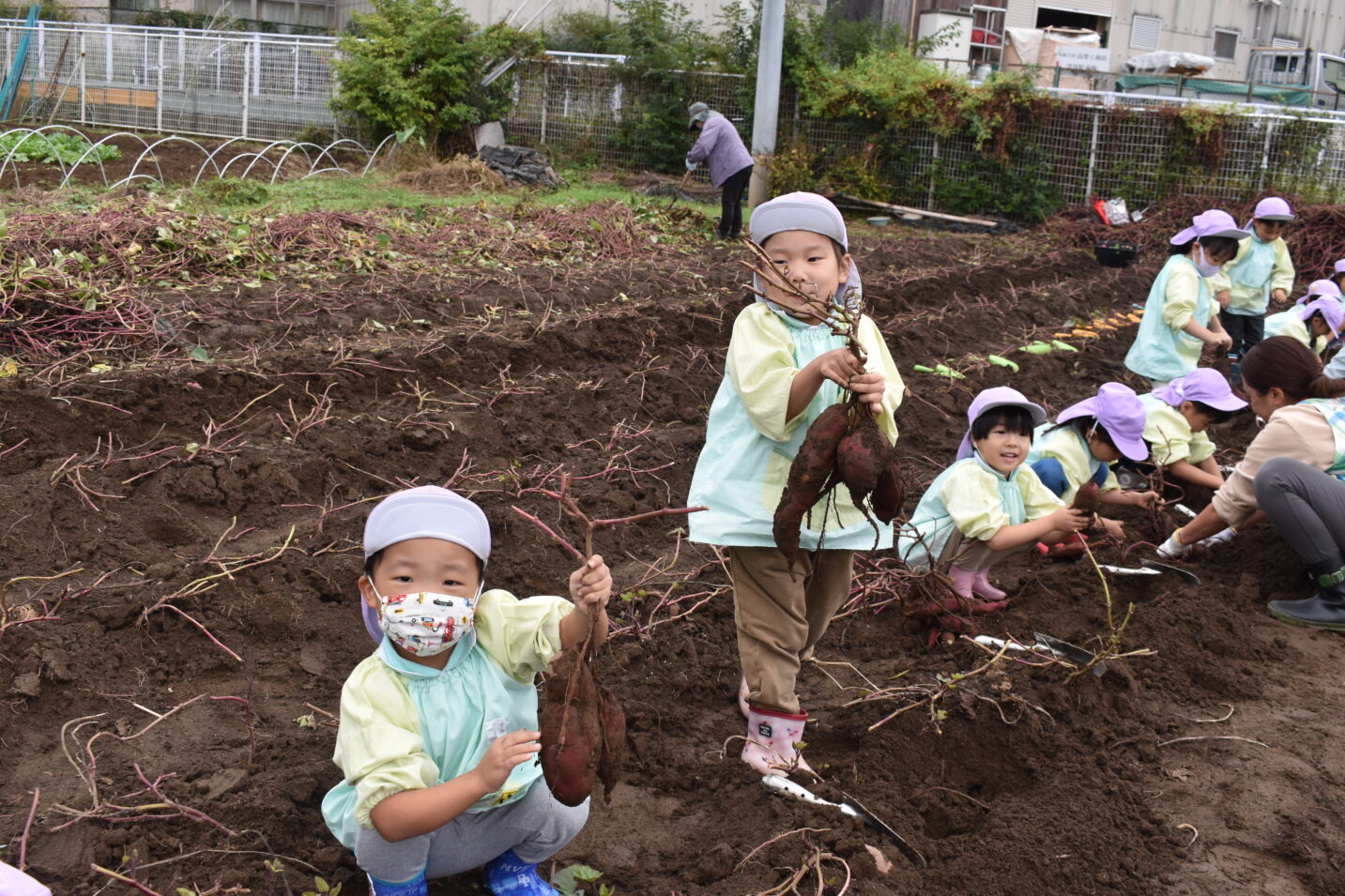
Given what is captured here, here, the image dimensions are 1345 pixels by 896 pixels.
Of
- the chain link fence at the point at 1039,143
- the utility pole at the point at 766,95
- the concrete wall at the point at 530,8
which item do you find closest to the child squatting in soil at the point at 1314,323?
the utility pole at the point at 766,95

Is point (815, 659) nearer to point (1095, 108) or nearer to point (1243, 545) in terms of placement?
point (1243, 545)

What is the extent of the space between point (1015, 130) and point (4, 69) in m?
17.7

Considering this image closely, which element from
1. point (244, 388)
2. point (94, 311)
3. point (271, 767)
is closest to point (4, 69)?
point (94, 311)

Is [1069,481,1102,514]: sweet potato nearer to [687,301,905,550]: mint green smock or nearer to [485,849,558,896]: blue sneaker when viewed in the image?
[687,301,905,550]: mint green smock

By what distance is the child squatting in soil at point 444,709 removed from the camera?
232 centimetres

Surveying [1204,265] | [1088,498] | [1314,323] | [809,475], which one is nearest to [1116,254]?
[1314,323]

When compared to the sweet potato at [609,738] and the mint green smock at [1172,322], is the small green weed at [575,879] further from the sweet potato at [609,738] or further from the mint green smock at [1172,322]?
the mint green smock at [1172,322]

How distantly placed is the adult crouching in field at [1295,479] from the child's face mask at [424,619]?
3.70m

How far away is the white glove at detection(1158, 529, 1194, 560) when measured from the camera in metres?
5.29

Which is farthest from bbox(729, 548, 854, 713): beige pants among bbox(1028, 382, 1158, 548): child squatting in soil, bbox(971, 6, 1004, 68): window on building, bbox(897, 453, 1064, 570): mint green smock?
bbox(971, 6, 1004, 68): window on building

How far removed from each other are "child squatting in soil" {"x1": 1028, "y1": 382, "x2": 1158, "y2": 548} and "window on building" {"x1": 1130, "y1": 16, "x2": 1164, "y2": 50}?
32.9m

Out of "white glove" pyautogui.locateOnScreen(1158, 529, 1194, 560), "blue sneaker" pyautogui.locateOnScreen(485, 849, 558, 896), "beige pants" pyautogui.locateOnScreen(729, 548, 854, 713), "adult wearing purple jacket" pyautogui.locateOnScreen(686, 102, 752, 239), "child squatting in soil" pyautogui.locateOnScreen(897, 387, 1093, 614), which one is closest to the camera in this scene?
"blue sneaker" pyautogui.locateOnScreen(485, 849, 558, 896)

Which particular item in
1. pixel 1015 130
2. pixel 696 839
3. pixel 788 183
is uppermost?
pixel 1015 130

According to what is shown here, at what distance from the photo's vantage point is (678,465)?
5.93 meters
